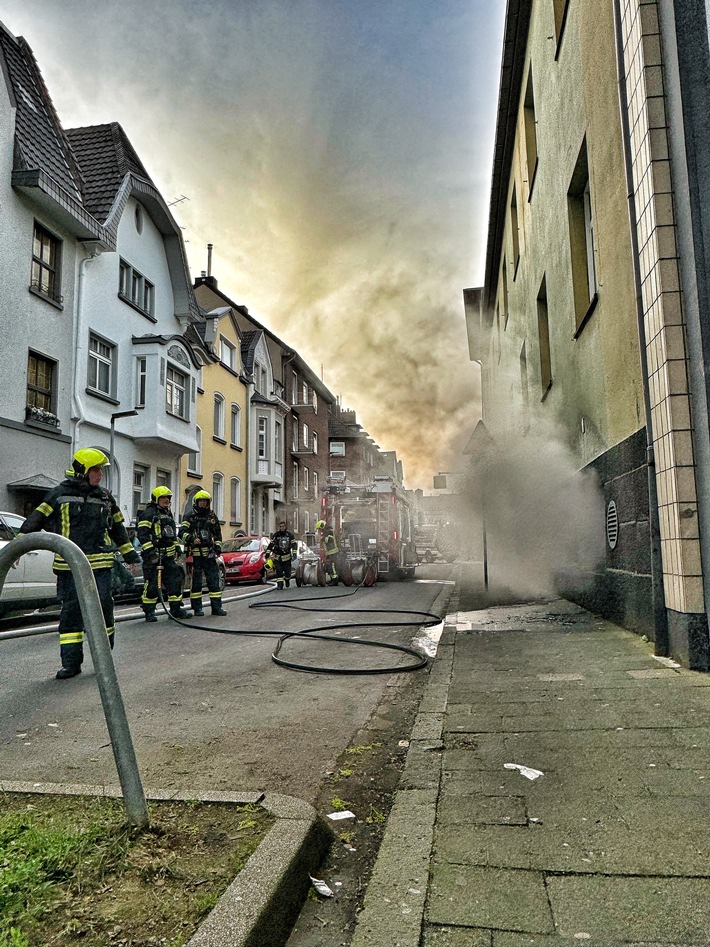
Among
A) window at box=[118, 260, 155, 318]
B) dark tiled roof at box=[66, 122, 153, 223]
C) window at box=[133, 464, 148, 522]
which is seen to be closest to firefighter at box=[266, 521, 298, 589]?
window at box=[133, 464, 148, 522]

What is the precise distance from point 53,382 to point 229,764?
47.8 ft

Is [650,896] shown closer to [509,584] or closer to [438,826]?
[438,826]

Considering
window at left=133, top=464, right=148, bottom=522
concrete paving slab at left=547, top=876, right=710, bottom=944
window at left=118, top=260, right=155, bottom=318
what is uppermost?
window at left=118, top=260, right=155, bottom=318

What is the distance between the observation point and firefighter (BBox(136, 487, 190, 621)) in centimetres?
1000

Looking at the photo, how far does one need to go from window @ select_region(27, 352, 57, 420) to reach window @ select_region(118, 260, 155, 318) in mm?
4153

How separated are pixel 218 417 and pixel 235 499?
363 centimetres

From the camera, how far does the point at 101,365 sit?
18.8m

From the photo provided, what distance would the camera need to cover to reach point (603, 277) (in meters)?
7.37

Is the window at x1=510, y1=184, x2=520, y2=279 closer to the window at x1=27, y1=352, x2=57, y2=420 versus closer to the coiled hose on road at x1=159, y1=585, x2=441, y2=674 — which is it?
the coiled hose on road at x1=159, y1=585, x2=441, y2=674

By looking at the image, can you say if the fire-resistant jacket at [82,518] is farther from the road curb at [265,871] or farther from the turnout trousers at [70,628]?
the road curb at [265,871]

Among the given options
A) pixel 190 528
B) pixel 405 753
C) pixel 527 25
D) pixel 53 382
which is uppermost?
pixel 527 25

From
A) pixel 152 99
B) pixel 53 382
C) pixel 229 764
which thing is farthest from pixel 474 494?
pixel 229 764

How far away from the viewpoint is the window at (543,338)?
40.1 feet

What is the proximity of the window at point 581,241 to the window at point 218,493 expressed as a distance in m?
18.9
